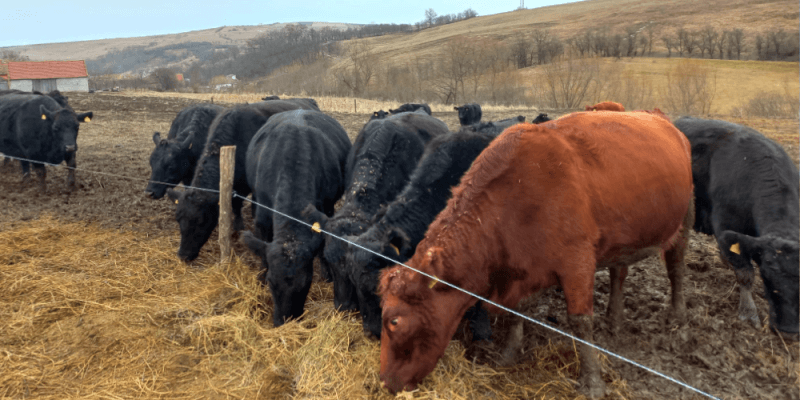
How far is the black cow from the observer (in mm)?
4133

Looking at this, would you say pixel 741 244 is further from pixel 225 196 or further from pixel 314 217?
pixel 225 196

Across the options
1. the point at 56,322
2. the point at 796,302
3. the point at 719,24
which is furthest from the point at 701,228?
the point at 719,24

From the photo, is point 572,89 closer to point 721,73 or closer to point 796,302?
point 721,73

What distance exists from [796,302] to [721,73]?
4387 centimetres

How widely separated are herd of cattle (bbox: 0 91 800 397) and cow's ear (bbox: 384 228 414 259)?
0.01 meters

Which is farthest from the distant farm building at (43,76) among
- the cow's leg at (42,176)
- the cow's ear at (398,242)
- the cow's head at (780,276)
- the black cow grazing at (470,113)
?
the cow's head at (780,276)

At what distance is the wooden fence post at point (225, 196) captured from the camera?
6.23 m

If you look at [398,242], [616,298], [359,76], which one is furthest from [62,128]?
[359,76]

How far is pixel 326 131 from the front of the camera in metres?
7.16

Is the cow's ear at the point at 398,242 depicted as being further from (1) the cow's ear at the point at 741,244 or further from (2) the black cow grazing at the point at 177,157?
(2) the black cow grazing at the point at 177,157

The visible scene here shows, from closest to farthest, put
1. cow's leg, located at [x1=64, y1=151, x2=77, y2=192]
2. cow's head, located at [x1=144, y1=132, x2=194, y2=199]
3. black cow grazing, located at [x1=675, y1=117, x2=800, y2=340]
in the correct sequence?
black cow grazing, located at [x1=675, y1=117, x2=800, y2=340]
cow's head, located at [x1=144, y1=132, x2=194, y2=199]
cow's leg, located at [x1=64, y1=151, x2=77, y2=192]

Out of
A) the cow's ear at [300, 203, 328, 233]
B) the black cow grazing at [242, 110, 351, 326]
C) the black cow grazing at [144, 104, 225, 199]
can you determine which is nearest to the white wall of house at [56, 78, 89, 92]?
the black cow grazing at [144, 104, 225, 199]

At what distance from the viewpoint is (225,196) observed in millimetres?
6281

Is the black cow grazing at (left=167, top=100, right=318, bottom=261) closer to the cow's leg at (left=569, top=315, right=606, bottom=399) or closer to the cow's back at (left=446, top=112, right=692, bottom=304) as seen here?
the cow's back at (left=446, top=112, right=692, bottom=304)
